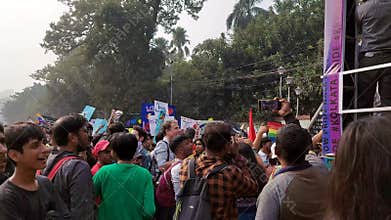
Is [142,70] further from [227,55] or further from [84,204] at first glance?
[84,204]

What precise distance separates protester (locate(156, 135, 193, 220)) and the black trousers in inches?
58.6

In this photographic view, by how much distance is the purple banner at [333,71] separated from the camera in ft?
10.1

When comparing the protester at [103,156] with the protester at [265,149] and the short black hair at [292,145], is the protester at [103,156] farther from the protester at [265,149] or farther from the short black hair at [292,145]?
the protester at [265,149]

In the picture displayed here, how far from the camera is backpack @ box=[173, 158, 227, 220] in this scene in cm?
306

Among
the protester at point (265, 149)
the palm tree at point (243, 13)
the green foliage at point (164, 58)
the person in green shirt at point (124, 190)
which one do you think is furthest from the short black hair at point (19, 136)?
the palm tree at point (243, 13)

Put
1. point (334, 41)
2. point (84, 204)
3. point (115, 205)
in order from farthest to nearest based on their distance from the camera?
point (115, 205) → point (334, 41) → point (84, 204)

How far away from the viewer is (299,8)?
1385 inches

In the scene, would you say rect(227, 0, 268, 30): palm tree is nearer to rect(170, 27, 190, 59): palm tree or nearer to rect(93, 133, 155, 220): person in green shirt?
rect(170, 27, 190, 59): palm tree

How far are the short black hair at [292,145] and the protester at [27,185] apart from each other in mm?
1297

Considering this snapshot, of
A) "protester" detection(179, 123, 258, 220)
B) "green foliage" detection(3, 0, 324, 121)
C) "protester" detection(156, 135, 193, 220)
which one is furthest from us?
"green foliage" detection(3, 0, 324, 121)

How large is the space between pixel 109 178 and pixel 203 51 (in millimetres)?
36112

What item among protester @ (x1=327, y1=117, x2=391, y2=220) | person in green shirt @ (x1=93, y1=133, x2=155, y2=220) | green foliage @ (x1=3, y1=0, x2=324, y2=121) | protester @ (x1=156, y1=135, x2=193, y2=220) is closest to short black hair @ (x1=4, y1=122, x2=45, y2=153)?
person in green shirt @ (x1=93, y1=133, x2=155, y2=220)

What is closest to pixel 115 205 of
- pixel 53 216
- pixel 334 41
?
pixel 53 216

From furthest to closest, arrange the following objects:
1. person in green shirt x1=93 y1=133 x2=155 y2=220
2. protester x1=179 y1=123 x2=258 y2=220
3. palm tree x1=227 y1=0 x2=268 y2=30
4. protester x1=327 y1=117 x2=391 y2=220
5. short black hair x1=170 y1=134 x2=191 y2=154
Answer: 1. palm tree x1=227 y1=0 x2=268 y2=30
2. short black hair x1=170 y1=134 x2=191 y2=154
3. person in green shirt x1=93 y1=133 x2=155 y2=220
4. protester x1=179 y1=123 x2=258 y2=220
5. protester x1=327 y1=117 x2=391 y2=220
